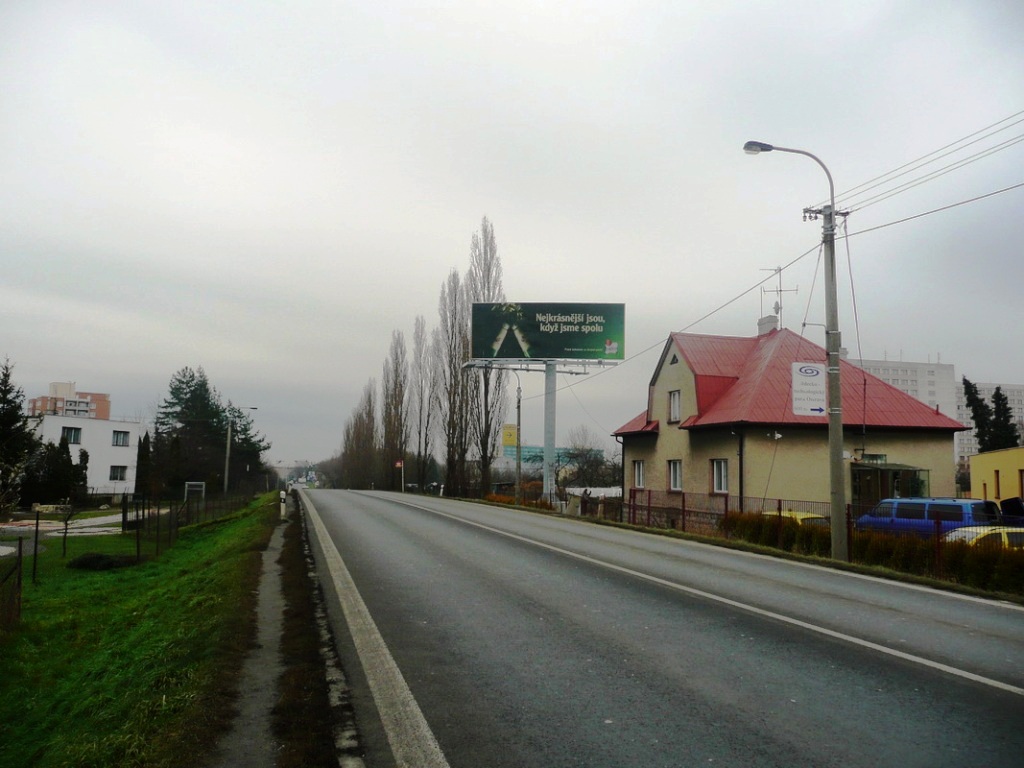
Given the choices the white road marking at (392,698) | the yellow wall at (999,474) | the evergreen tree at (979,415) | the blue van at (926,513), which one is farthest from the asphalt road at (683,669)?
the evergreen tree at (979,415)

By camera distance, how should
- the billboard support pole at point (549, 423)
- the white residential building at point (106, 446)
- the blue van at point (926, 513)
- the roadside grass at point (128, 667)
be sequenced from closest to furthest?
the roadside grass at point (128, 667), the blue van at point (926, 513), the billboard support pole at point (549, 423), the white residential building at point (106, 446)

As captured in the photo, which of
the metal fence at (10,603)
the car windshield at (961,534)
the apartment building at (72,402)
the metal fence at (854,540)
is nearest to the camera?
the metal fence at (854,540)

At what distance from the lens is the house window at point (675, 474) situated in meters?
32.6

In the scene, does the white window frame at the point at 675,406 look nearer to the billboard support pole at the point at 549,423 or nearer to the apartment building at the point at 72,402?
the billboard support pole at the point at 549,423

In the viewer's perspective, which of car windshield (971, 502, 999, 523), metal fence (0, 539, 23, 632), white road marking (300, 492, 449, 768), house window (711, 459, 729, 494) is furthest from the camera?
house window (711, 459, 729, 494)

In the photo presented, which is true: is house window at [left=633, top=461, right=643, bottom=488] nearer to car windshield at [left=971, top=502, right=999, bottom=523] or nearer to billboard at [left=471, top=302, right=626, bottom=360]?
billboard at [left=471, top=302, right=626, bottom=360]

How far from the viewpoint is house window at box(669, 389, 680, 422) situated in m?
33.3

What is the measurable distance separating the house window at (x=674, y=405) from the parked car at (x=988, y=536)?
1862 cm

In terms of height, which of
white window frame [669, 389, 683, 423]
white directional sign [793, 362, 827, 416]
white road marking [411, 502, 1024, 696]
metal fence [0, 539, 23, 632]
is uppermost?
white window frame [669, 389, 683, 423]

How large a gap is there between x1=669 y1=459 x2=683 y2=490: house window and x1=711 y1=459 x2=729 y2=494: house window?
2.48m

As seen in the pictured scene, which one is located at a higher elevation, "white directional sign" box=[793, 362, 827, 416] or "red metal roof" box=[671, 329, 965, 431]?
"red metal roof" box=[671, 329, 965, 431]

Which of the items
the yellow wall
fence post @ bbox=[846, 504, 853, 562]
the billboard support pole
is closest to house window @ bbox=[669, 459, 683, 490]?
the billboard support pole

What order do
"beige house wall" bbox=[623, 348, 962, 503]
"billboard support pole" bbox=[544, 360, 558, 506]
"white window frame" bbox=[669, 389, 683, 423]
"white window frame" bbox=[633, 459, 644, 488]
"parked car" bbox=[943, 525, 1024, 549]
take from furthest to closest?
"billboard support pole" bbox=[544, 360, 558, 506]
"white window frame" bbox=[633, 459, 644, 488]
"white window frame" bbox=[669, 389, 683, 423]
"beige house wall" bbox=[623, 348, 962, 503]
"parked car" bbox=[943, 525, 1024, 549]

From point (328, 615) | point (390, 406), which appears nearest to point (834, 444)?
point (328, 615)
